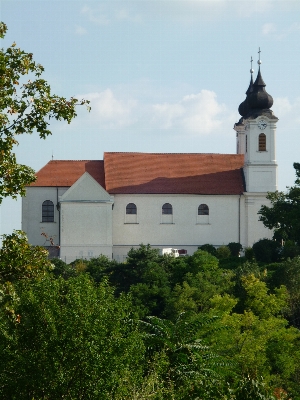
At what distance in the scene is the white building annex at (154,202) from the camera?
6225 cm

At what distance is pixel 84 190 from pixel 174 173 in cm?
697

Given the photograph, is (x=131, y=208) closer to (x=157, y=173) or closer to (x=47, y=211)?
(x=157, y=173)

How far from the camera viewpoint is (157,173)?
66312 mm

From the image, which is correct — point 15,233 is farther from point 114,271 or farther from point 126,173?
point 126,173

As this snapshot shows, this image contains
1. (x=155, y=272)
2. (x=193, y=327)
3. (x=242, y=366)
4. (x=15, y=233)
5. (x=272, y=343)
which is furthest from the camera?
(x=155, y=272)

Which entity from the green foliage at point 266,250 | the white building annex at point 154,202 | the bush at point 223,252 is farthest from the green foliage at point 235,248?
the green foliage at point 266,250

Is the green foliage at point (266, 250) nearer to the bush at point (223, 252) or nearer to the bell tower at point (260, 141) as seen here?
the bush at point (223, 252)

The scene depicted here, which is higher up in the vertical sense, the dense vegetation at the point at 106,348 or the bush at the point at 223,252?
the bush at the point at 223,252

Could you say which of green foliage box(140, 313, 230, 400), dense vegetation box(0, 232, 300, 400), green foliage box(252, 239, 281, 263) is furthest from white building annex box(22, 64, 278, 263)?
green foliage box(140, 313, 230, 400)

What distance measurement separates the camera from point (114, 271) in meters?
52.0

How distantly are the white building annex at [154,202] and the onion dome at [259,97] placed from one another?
6 cm

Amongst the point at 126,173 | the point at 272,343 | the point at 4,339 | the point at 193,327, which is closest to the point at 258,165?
the point at 126,173

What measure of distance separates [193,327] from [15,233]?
1233cm

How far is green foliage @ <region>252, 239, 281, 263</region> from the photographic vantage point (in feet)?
190
